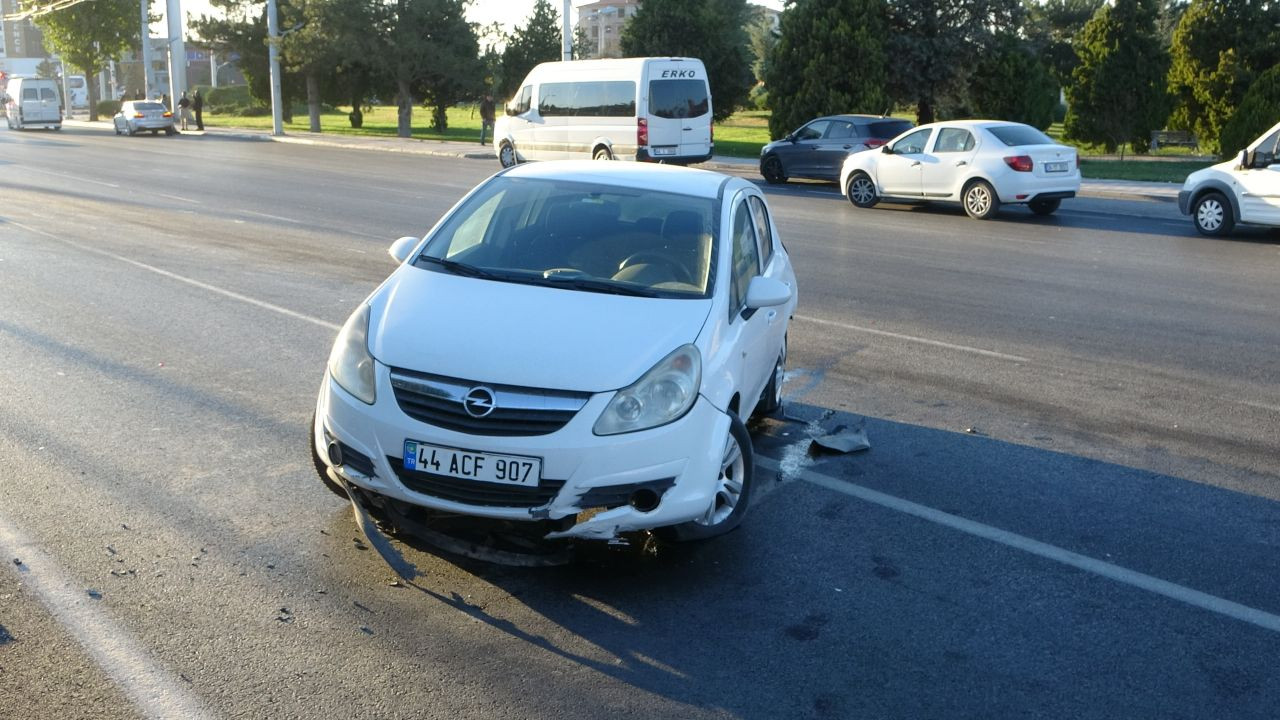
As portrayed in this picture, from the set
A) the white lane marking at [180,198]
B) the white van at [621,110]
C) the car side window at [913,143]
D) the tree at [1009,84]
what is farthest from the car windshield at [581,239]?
the tree at [1009,84]

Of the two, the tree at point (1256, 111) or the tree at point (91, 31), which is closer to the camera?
the tree at point (1256, 111)

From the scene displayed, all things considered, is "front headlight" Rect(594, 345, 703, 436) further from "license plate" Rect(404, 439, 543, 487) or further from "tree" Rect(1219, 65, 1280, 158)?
"tree" Rect(1219, 65, 1280, 158)

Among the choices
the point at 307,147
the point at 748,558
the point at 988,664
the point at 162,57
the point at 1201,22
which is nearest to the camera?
the point at 988,664

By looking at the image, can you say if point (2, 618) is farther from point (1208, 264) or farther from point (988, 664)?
point (1208, 264)

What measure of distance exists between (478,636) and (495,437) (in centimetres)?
72

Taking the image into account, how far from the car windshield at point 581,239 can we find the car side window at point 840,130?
2002cm

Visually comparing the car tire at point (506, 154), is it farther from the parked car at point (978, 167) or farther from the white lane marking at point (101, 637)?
the white lane marking at point (101, 637)

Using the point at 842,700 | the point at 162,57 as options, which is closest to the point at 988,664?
the point at 842,700

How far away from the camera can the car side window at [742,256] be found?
570cm

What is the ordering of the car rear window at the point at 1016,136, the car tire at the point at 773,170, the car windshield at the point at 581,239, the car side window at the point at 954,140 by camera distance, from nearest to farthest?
the car windshield at the point at 581,239, the car rear window at the point at 1016,136, the car side window at the point at 954,140, the car tire at the point at 773,170

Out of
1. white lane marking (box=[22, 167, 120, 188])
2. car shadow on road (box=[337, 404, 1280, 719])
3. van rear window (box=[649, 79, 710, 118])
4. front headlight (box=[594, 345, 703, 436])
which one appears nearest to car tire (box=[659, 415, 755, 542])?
car shadow on road (box=[337, 404, 1280, 719])

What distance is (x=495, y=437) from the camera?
14.8 ft

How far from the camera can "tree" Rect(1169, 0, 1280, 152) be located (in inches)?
1207

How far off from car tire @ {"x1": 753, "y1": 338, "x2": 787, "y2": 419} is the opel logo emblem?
8.95ft
